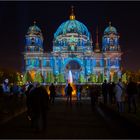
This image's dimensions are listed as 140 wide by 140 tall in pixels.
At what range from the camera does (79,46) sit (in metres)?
162

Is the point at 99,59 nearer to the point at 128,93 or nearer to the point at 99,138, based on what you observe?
the point at 128,93

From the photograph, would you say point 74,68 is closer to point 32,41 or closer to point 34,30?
point 32,41

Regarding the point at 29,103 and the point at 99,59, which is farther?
the point at 99,59

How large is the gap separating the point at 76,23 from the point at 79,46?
1106cm

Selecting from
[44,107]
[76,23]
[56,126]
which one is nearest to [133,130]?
[44,107]

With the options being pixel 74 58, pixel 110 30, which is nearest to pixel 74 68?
pixel 74 58

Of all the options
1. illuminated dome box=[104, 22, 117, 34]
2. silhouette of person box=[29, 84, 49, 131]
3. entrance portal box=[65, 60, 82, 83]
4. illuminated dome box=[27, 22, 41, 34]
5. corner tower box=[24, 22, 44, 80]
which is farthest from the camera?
illuminated dome box=[104, 22, 117, 34]

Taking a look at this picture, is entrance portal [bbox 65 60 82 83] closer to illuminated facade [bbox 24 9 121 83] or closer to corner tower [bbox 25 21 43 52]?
illuminated facade [bbox 24 9 121 83]

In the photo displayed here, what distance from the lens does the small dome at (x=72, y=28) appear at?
166 metres

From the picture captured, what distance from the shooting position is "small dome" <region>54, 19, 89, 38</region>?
166125mm

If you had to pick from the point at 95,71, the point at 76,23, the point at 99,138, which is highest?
the point at 76,23

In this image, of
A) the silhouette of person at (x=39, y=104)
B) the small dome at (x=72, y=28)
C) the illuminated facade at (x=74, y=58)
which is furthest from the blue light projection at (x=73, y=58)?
the silhouette of person at (x=39, y=104)

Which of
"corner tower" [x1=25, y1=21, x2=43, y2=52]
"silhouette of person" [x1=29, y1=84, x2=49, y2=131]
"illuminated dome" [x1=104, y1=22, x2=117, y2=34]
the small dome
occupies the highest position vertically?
the small dome

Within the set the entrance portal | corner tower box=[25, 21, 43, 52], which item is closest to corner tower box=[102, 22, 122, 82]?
the entrance portal
